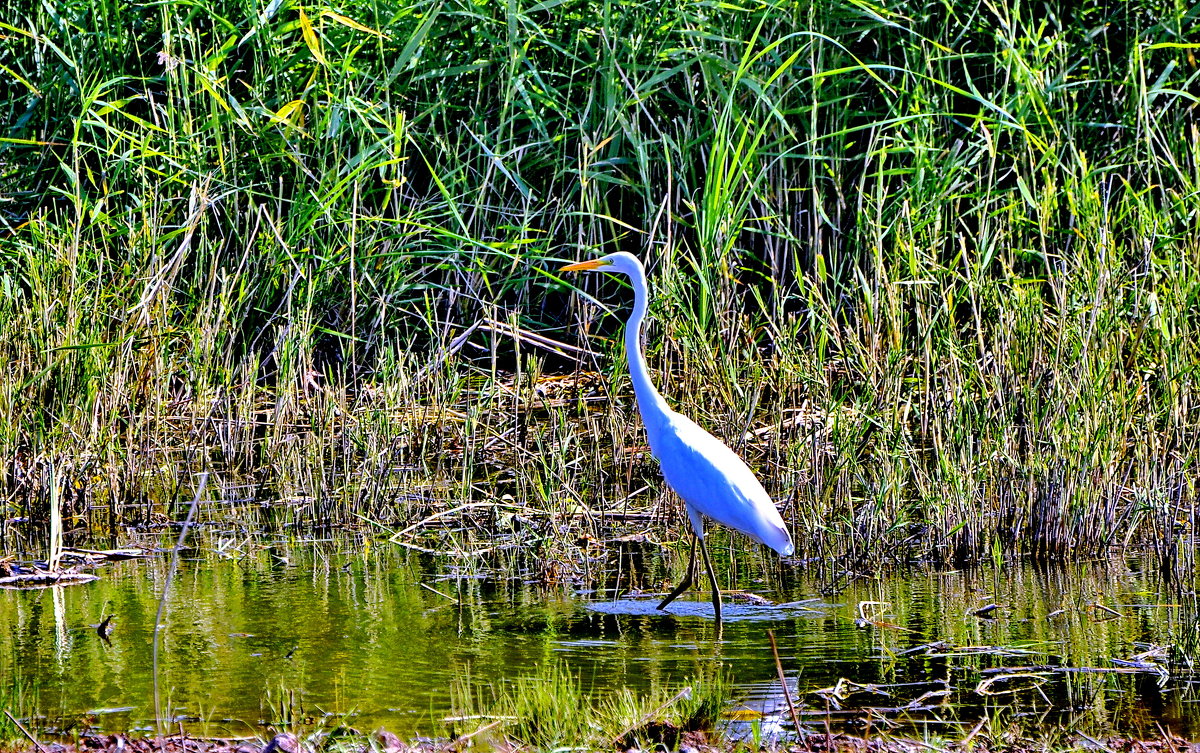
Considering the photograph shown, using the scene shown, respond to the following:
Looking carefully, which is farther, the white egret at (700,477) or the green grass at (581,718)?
the white egret at (700,477)

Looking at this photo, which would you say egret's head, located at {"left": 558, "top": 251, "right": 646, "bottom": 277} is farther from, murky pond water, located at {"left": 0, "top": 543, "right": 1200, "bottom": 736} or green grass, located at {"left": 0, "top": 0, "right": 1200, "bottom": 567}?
murky pond water, located at {"left": 0, "top": 543, "right": 1200, "bottom": 736}

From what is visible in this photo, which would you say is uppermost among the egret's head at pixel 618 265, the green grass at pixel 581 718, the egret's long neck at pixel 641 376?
the egret's head at pixel 618 265

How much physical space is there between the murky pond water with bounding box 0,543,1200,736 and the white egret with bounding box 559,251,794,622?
19cm

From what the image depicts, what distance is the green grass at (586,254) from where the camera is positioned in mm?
4969

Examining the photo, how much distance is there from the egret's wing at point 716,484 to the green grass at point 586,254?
361 millimetres

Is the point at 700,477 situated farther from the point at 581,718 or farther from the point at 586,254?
the point at 586,254

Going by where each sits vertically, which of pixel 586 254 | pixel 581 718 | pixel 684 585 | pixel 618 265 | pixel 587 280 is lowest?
pixel 581 718

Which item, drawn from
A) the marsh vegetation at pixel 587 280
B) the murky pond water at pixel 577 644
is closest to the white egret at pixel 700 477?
the murky pond water at pixel 577 644

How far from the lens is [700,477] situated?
456 cm


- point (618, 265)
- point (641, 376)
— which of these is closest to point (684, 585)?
point (641, 376)

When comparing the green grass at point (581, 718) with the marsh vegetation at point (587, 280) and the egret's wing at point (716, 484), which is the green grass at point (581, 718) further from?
the marsh vegetation at point (587, 280)

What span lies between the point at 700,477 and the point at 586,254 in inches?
99.5

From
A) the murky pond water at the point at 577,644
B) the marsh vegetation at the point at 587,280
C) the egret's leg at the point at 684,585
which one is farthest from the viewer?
the marsh vegetation at the point at 587,280

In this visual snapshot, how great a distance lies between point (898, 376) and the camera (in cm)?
512
